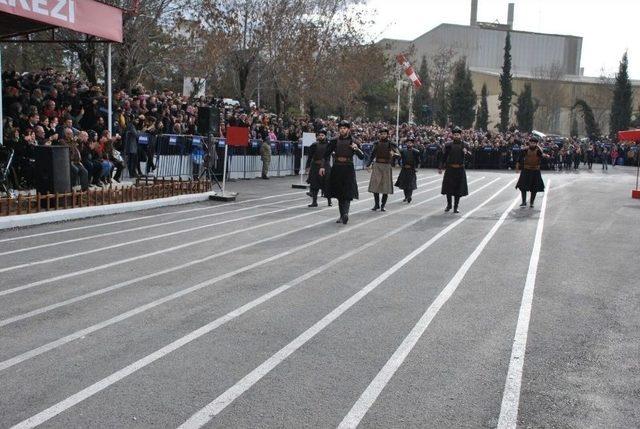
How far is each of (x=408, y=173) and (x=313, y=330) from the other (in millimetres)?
13169

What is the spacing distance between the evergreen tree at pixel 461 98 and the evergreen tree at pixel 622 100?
15112 millimetres

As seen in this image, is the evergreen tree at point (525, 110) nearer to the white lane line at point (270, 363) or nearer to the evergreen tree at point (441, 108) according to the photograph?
the evergreen tree at point (441, 108)

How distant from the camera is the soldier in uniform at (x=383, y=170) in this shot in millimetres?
16406

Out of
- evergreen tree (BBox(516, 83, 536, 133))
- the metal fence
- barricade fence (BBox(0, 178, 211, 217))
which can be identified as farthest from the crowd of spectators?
evergreen tree (BBox(516, 83, 536, 133))

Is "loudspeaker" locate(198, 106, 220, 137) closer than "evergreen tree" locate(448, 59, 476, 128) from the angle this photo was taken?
Yes

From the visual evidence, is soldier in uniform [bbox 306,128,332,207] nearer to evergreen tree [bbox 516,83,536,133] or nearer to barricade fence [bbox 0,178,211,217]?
barricade fence [bbox 0,178,211,217]

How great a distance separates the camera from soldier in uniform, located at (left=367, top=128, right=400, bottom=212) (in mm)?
16406

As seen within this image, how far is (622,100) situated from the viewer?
74.1 metres

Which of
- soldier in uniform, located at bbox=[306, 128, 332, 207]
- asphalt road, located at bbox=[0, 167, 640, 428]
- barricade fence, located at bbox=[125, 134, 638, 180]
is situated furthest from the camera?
barricade fence, located at bbox=[125, 134, 638, 180]

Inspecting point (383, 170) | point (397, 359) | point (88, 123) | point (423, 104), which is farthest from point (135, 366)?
point (423, 104)

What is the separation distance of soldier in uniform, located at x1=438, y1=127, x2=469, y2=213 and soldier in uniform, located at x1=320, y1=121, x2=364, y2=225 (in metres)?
3.30

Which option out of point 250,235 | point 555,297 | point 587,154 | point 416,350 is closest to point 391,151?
point 250,235

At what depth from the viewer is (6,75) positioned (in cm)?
1814

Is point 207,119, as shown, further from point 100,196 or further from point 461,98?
point 461,98
